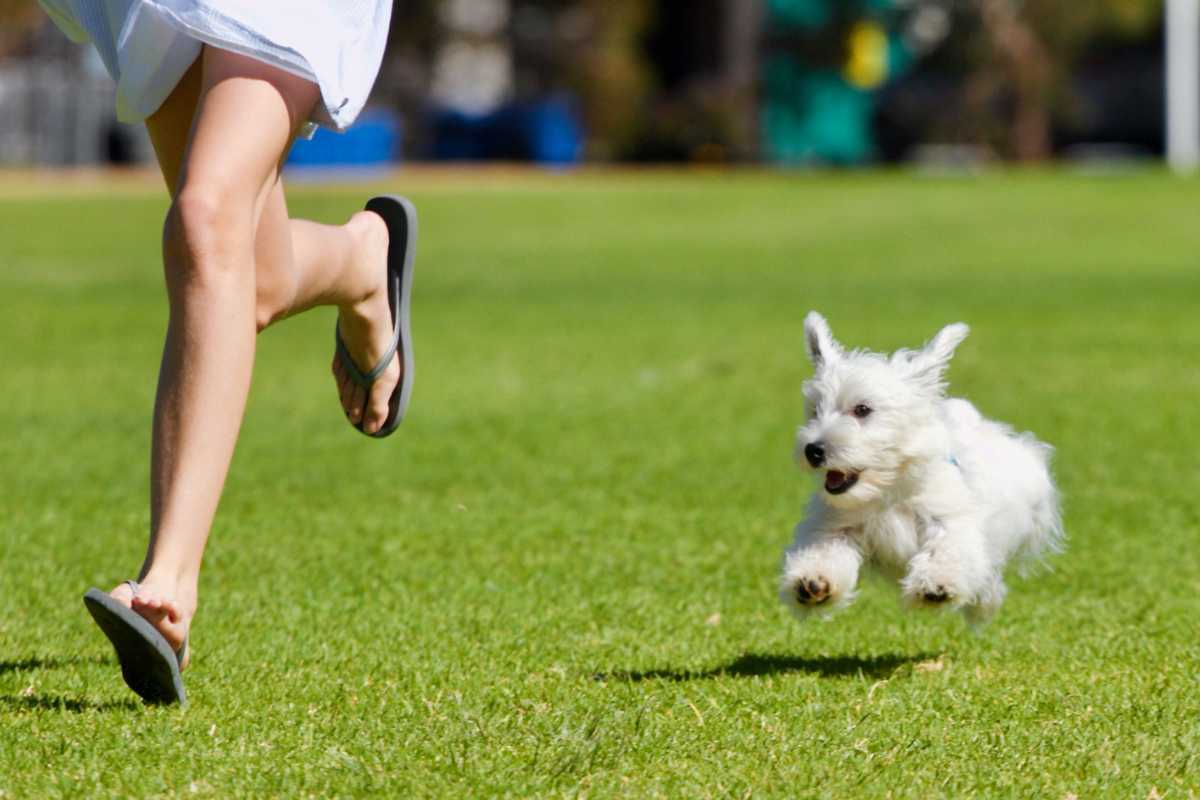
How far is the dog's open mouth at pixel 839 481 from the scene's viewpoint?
13.7 ft

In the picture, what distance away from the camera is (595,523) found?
6.19 meters

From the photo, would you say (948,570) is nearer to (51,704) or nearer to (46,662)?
(51,704)

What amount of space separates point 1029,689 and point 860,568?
1.56ft

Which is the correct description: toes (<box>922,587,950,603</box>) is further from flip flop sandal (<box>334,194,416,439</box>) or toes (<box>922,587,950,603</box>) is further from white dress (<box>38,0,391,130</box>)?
white dress (<box>38,0,391,130</box>)

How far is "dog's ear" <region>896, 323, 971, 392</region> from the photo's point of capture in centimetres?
427

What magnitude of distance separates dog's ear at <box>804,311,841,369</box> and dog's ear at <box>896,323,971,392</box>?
0.15 metres

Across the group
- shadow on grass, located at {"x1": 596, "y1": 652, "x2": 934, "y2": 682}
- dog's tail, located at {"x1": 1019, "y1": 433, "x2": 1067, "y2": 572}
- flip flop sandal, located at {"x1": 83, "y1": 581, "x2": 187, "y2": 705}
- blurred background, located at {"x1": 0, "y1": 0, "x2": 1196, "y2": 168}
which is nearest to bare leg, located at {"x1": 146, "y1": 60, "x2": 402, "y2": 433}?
flip flop sandal, located at {"x1": 83, "y1": 581, "x2": 187, "y2": 705}

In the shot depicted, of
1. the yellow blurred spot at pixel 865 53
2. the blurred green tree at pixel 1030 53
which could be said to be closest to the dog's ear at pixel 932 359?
the blurred green tree at pixel 1030 53

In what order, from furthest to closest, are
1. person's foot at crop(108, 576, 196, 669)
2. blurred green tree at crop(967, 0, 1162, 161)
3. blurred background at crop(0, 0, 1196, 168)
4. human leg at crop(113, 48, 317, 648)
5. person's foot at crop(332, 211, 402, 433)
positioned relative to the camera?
blurred green tree at crop(967, 0, 1162, 161), blurred background at crop(0, 0, 1196, 168), person's foot at crop(332, 211, 402, 433), human leg at crop(113, 48, 317, 648), person's foot at crop(108, 576, 196, 669)

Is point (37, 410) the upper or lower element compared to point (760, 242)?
upper

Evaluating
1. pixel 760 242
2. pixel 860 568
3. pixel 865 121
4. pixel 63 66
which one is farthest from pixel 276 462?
pixel 865 121

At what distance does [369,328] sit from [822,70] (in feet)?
116

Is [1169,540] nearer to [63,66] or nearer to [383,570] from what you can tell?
[383,570]

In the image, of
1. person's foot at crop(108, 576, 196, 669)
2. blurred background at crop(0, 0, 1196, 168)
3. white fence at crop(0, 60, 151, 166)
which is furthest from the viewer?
blurred background at crop(0, 0, 1196, 168)
